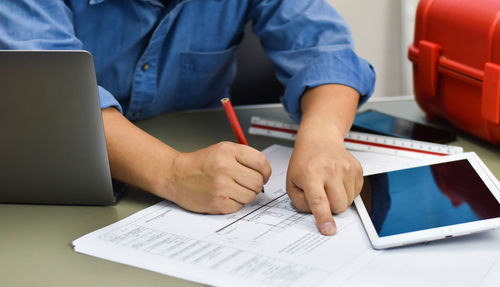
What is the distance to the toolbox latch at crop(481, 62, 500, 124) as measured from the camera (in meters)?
0.74

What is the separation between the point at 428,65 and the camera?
877 mm

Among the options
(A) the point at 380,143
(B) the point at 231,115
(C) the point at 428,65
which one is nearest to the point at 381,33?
(C) the point at 428,65

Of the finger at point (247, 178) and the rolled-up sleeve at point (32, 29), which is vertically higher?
the rolled-up sleeve at point (32, 29)

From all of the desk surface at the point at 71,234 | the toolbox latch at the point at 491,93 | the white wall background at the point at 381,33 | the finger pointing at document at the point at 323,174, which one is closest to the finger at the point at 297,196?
the finger pointing at document at the point at 323,174

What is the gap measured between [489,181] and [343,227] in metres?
0.17

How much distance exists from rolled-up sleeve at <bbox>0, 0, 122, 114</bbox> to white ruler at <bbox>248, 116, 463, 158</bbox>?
0.28 m

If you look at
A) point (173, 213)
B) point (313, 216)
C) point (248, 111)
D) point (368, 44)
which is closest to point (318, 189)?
point (313, 216)

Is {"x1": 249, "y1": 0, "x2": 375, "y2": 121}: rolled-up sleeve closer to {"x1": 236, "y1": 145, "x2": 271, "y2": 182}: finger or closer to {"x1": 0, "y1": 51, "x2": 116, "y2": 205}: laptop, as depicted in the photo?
{"x1": 236, "y1": 145, "x2": 271, "y2": 182}: finger

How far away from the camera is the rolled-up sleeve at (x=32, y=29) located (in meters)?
0.68

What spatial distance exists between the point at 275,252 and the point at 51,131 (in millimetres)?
283

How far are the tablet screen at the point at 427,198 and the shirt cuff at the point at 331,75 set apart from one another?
22cm

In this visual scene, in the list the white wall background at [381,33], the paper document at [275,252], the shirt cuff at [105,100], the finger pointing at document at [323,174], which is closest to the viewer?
the paper document at [275,252]

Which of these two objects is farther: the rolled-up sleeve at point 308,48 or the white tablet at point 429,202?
the rolled-up sleeve at point 308,48

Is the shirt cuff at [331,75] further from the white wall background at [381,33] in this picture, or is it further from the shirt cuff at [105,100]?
the white wall background at [381,33]
